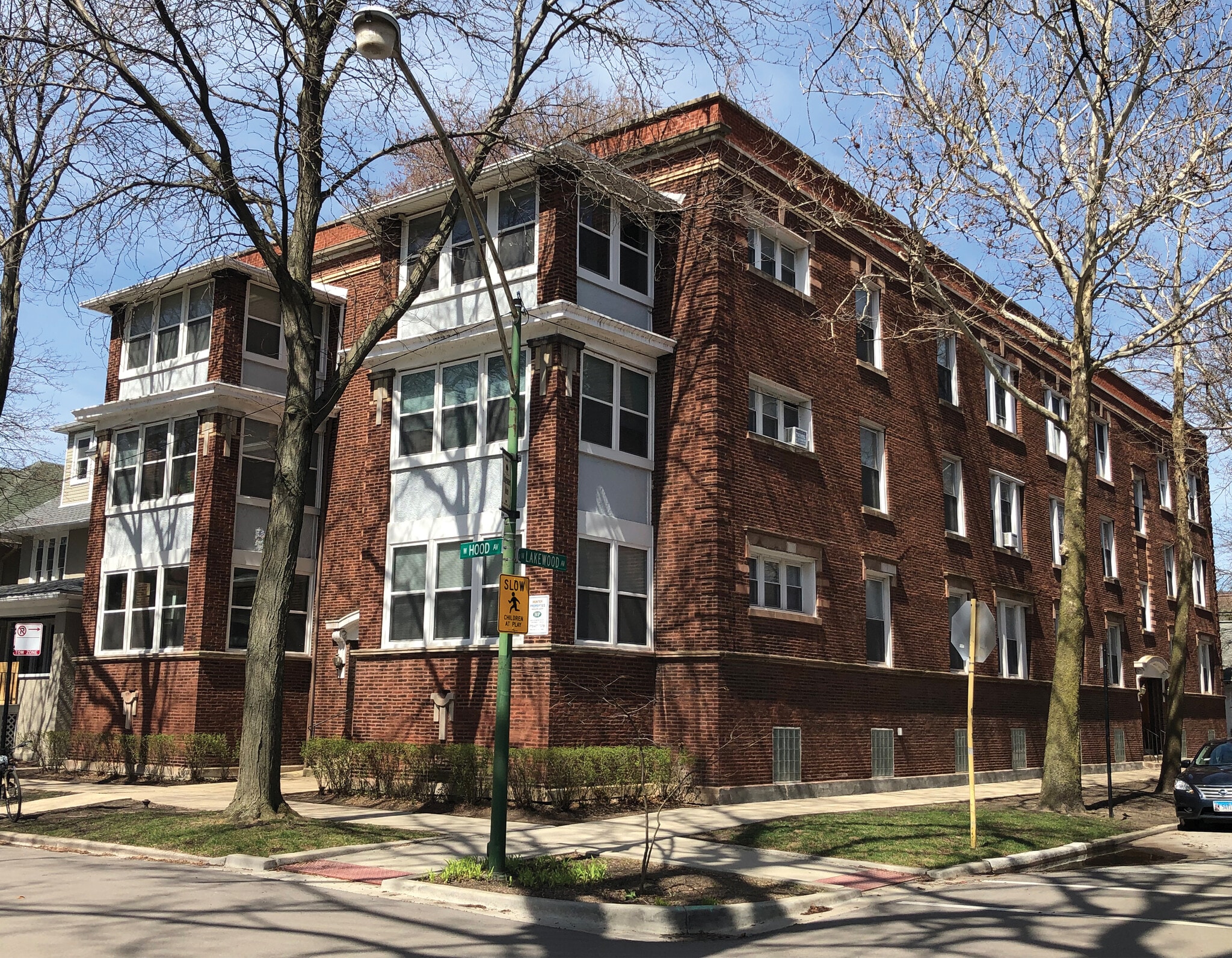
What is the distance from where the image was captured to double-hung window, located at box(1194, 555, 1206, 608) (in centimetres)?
4228

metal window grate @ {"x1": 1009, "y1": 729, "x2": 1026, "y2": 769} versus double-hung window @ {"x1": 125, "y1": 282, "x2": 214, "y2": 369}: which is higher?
double-hung window @ {"x1": 125, "y1": 282, "x2": 214, "y2": 369}

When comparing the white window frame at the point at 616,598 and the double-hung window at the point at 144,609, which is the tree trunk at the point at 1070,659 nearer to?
the white window frame at the point at 616,598

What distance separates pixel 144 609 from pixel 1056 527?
77.3 ft

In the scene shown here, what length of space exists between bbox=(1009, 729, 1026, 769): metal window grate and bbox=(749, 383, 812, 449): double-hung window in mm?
10662

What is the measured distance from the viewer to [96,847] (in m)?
13.8

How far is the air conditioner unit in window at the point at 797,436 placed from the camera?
21531mm

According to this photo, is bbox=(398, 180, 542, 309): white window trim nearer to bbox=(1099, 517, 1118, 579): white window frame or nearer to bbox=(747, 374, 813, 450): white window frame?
bbox=(747, 374, 813, 450): white window frame

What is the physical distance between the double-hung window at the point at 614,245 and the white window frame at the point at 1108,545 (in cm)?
2049

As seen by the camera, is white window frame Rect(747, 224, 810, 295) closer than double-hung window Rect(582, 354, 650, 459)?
No

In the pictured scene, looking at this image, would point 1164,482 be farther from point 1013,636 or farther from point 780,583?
point 780,583

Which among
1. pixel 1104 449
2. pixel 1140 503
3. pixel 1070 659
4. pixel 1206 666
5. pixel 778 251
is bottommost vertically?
pixel 1070 659

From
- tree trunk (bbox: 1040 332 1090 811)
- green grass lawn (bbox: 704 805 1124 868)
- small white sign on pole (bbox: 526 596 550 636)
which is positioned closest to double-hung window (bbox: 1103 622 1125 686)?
tree trunk (bbox: 1040 332 1090 811)

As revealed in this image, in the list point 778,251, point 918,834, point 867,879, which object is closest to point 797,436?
point 778,251

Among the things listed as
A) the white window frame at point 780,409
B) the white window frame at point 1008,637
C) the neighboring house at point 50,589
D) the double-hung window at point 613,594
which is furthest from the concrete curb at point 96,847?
the white window frame at point 1008,637
